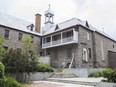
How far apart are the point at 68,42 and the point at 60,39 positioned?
3.07 meters

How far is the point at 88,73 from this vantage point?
19.9m

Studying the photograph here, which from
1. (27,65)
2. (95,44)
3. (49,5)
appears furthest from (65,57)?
(49,5)

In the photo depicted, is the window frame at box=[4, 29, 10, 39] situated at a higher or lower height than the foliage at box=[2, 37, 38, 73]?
higher

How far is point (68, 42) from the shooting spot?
24078mm

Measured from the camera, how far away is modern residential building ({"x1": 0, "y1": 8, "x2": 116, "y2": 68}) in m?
24.0

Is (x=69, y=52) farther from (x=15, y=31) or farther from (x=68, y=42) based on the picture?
(x=15, y=31)

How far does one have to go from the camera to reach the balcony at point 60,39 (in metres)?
23.6

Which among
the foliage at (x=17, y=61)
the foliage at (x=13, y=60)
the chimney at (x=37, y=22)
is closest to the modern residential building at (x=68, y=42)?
the chimney at (x=37, y=22)

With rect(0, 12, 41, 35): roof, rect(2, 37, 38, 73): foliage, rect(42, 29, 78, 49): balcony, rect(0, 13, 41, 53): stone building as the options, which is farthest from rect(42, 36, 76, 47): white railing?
rect(2, 37, 38, 73): foliage

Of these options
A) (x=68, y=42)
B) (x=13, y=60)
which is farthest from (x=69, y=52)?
(x=13, y=60)

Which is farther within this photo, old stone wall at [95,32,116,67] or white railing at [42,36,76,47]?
old stone wall at [95,32,116,67]

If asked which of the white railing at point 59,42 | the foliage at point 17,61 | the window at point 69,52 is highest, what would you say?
the white railing at point 59,42

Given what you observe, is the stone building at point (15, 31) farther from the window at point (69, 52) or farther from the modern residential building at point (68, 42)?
the window at point (69, 52)

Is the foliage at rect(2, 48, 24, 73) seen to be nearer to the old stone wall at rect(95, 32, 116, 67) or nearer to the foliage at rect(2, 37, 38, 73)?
the foliage at rect(2, 37, 38, 73)
